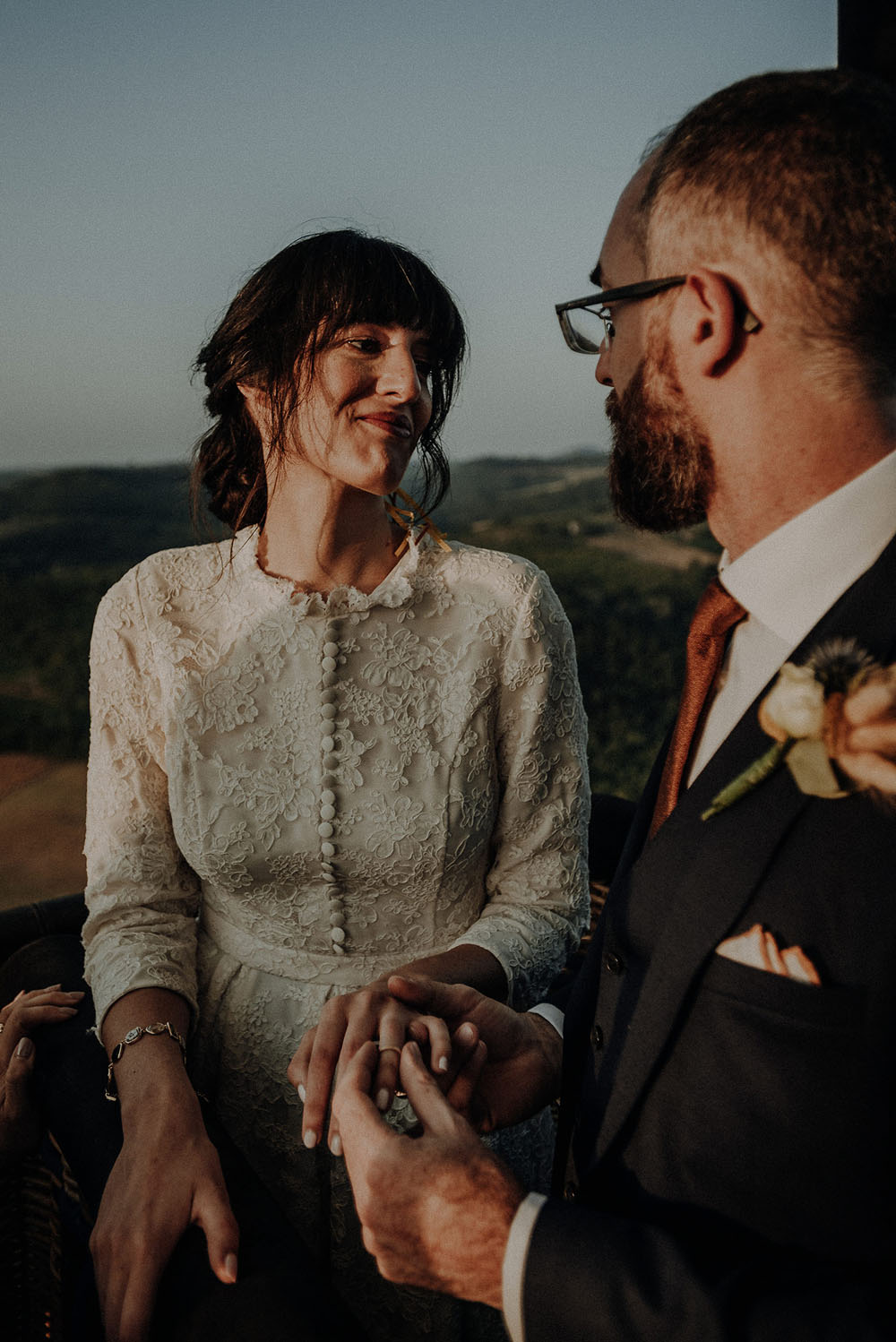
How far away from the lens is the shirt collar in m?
0.96

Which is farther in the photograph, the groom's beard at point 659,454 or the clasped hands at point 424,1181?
the groom's beard at point 659,454

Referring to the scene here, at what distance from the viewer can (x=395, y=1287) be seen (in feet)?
5.16

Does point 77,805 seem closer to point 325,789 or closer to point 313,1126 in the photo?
point 325,789

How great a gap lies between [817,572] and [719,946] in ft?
1.34

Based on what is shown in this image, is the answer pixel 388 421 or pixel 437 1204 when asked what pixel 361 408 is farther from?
pixel 437 1204

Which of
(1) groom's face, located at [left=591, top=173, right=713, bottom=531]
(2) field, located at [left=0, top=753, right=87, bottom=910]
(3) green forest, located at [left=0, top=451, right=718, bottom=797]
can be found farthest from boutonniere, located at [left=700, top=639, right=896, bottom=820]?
(2) field, located at [left=0, top=753, right=87, bottom=910]

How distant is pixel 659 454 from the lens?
1.13 meters

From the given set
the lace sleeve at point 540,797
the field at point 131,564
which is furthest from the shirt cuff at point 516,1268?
the field at point 131,564

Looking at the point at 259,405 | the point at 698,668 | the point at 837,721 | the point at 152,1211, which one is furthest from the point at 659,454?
the point at 152,1211

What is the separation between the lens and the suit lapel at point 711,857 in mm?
904

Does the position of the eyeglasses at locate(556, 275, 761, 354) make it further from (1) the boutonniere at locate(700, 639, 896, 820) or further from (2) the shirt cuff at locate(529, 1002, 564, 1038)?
(2) the shirt cuff at locate(529, 1002, 564, 1038)

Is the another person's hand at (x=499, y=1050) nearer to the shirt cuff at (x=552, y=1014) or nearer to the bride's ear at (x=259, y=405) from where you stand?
the shirt cuff at (x=552, y=1014)

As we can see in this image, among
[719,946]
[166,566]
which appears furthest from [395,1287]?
[166,566]

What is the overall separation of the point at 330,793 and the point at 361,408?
70cm
